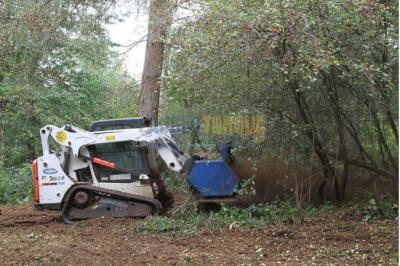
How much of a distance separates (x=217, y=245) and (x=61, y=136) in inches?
146

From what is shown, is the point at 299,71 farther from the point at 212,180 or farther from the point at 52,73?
the point at 52,73

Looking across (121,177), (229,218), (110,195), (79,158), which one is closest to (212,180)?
(229,218)

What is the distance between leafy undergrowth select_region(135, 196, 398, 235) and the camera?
8.18 m

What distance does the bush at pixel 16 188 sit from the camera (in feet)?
43.4

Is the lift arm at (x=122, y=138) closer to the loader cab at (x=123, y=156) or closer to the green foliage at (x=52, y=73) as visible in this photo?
the loader cab at (x=123, y=156)

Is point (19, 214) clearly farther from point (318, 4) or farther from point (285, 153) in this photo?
point (318, 4)

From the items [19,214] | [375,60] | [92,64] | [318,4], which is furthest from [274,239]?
[92,64]

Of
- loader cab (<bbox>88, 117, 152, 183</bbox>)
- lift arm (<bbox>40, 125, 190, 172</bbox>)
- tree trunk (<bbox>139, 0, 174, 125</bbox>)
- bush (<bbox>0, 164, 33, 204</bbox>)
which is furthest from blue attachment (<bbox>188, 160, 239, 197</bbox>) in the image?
bush (<bbox>0, 164, 33, 204</bbox>)

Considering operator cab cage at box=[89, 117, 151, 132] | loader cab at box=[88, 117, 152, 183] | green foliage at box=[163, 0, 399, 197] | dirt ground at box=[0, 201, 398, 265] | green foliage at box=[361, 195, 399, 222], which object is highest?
green foliage at box=[163, 0, 399, 197]

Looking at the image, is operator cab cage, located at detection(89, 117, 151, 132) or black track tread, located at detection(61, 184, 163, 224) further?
operator cab cage, located at detection(89, 117, 151, 132)

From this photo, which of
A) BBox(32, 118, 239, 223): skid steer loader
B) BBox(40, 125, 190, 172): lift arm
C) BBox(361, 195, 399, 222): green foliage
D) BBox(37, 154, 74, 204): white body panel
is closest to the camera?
BBox(361, 195, 399, 222): green foliage

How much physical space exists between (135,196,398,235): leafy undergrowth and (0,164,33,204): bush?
5.35 meters

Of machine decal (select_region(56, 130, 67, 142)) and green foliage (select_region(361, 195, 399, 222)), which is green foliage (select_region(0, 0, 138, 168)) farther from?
green foliage (select_region(361, 195, 399, 222))

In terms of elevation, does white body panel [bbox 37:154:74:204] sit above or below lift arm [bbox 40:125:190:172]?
below
